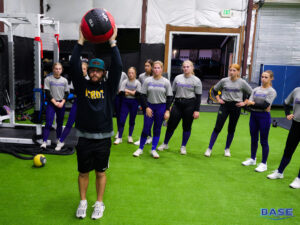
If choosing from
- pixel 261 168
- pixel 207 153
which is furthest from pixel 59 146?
pixel 261 168

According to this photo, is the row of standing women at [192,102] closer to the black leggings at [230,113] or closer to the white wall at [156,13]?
the black leggings at [230,113]

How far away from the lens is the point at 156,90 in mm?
4258

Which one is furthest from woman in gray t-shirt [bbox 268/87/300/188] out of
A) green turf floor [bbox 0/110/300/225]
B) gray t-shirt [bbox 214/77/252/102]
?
gray t-shirt [bbox 214/77/252/102]

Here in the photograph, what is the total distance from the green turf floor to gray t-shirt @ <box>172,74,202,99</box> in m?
1.08

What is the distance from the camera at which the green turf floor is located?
273 centimetres

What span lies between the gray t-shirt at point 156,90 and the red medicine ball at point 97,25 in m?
2.04

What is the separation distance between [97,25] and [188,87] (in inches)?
95.2

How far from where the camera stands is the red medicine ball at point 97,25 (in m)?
2.22

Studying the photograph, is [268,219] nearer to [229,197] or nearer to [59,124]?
[229,197]

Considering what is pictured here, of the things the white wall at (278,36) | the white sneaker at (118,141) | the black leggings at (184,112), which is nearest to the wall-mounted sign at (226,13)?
the white wall at (278,36)

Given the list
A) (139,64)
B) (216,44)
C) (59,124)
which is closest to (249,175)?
(59,124)

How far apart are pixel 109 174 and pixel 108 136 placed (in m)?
1.36

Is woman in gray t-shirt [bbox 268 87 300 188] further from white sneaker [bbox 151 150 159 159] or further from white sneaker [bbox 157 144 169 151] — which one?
white sneaker [bbox 157 144 169 151]

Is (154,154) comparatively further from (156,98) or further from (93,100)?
(93,100)
